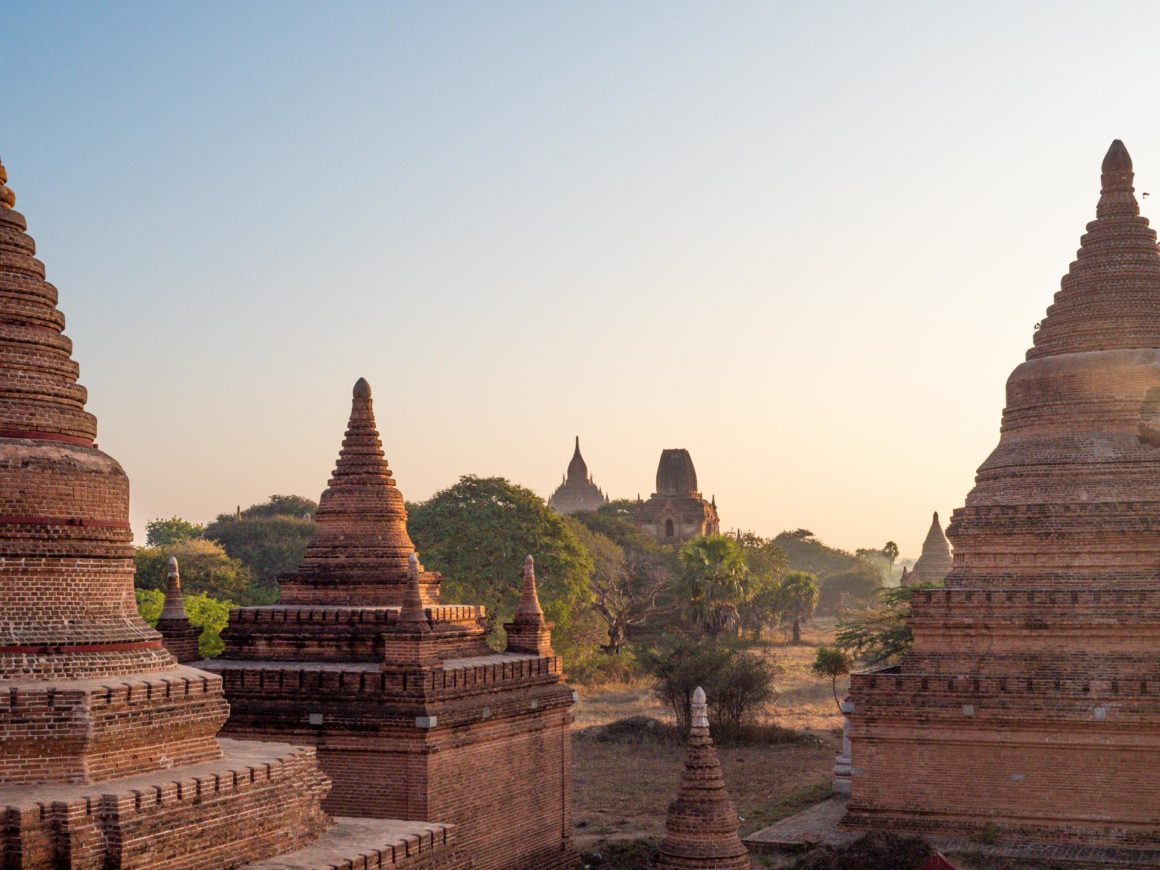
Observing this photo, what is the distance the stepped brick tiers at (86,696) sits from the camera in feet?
42.8

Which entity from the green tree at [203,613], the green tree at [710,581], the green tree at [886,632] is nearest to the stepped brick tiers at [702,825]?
the green tree at [886,632]

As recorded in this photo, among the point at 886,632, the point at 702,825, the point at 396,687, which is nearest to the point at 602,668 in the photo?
the point at 886,632

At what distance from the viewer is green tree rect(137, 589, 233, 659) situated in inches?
1608

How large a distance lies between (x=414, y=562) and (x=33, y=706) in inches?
340

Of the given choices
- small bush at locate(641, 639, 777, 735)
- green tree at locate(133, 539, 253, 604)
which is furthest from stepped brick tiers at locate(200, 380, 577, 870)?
green tree at locate(133, 539, 253, 604)

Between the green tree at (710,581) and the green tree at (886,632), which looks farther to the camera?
the green tree at (710,581)

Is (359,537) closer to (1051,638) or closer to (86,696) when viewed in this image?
(86,696)

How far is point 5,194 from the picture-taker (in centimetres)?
1549

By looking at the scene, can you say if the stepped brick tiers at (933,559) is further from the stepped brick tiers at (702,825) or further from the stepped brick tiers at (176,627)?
the stepped brick tiers at (702,825)

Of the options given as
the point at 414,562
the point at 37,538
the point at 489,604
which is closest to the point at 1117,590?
the point at 414,562

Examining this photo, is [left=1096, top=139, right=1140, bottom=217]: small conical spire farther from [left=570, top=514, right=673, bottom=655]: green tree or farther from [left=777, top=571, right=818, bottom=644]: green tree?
[left=777, top=571, right=818, bottom=644]: green tree

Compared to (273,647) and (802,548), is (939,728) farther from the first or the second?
(802,548)

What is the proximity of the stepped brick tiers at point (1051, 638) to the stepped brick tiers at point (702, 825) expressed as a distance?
671cm

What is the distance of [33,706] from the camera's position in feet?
44.5
